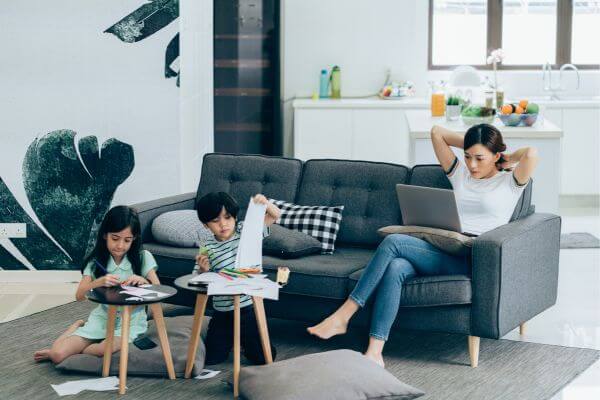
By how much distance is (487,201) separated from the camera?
4.59 meters

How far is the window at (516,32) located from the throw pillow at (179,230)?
4134 mm

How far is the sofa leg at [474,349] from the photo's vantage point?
4348 millimetres

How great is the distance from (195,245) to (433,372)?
1284 mm

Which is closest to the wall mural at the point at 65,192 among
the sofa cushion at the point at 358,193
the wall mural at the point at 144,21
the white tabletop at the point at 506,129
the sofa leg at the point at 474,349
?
the wall mural at the point at 144,21

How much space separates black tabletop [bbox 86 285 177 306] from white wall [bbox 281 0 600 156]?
A: 14.9ft

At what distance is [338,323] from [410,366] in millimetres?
343

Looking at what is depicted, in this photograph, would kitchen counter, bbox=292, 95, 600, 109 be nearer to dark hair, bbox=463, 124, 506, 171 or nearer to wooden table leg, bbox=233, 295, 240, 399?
dark hair, bbox=463, 124, 506, 171

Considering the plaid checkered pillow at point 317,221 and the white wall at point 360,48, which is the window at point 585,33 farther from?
the plaid checkered pillow at point 317,221

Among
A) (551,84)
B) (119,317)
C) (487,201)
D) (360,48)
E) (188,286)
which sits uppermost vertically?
(360,48)

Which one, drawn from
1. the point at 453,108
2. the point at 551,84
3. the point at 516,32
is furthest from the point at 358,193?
the point at 516,32

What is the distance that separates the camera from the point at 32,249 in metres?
5.87

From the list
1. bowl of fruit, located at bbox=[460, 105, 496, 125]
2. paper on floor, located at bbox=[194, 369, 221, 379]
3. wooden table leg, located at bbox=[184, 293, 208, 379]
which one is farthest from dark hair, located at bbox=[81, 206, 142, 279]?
bowl of fruit, located at bbox=[460, 105, 496, 125]

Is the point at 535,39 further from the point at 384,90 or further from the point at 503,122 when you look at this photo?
the point at 503,122

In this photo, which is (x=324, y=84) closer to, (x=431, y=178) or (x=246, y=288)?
(x=431, y=178)
